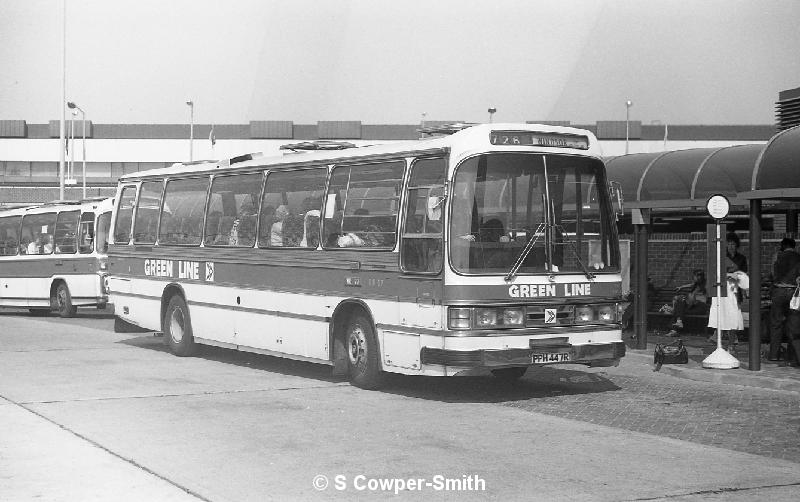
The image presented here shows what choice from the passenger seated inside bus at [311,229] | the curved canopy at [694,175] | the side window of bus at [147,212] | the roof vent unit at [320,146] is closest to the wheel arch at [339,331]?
the passenger seated inside bus at [311,229]

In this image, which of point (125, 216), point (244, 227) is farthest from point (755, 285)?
point (125, 216)

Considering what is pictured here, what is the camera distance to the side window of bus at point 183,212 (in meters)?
18.6

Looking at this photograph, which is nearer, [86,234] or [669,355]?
[669,355]

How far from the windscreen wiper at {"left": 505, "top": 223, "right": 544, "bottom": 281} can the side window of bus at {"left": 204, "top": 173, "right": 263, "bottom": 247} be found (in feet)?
16.1

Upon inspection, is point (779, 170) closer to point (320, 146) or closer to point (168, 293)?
point (320, 146)

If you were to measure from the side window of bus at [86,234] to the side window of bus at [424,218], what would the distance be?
61.2 ft

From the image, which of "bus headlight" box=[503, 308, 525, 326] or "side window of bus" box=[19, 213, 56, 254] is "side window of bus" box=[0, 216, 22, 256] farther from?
"bus headlight" box=[503, 308, 525, 326]

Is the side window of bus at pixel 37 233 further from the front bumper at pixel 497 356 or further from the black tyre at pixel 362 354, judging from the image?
the front bumper at pixel 497 356

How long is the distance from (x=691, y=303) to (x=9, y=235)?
1977 centimetres

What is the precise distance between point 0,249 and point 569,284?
24.2 metres

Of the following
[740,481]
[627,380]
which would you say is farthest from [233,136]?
[740,481]

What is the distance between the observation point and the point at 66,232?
31.4 m

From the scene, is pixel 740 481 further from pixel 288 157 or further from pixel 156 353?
pixel 156 353

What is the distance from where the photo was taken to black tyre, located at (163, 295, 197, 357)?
1873 centimetres
